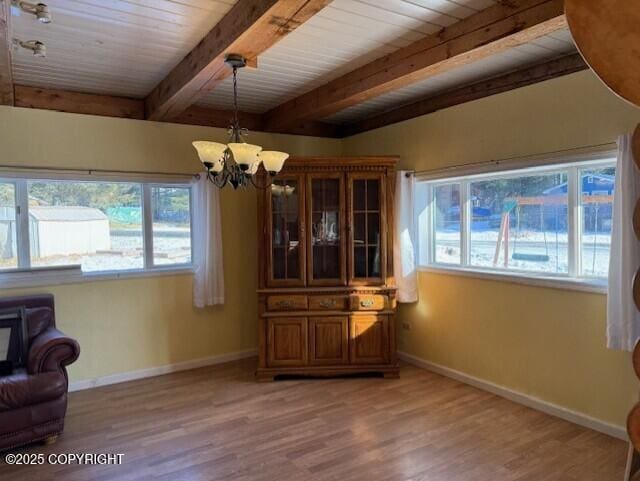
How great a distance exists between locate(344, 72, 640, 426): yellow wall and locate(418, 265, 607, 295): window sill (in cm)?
5

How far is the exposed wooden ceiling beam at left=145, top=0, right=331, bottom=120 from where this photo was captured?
2.02 meters

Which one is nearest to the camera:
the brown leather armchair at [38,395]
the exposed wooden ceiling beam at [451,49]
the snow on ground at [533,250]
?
the exposed wooden ceiling beam at [451,49]

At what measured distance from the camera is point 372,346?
4.00 m

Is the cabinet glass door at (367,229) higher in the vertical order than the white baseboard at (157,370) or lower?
higher

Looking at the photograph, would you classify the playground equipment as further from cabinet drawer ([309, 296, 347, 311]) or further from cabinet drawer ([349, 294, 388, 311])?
cabinet drawer ([309, 296, 347, 311])

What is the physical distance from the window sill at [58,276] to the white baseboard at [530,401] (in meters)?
2.75

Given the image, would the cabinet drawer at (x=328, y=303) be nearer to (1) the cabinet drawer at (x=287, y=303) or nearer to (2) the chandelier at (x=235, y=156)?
(1) the cabinet drawer at (x=287, y=303)

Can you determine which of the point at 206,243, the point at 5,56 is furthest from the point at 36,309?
the point at 5,56

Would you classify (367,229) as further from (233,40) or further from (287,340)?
(233,40)

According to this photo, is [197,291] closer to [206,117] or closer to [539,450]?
[206,117]

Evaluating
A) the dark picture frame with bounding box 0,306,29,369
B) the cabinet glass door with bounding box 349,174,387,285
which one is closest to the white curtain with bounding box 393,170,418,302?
the cabinet glass door with bounding box 349,174,387,285

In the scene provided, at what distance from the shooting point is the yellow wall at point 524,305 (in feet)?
9.45

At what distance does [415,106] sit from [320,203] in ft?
4.40

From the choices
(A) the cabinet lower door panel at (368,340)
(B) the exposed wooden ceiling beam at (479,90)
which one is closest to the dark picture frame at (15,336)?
(A) the cabinet lower door panel at (368,340)
